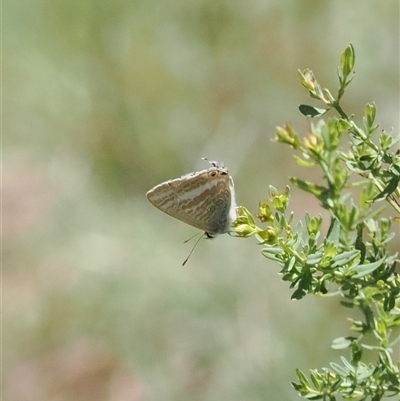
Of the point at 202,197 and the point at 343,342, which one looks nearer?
the point at 343,342

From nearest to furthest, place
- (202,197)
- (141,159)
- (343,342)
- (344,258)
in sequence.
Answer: (344,258)
(343,342)
(202,197)
(141,159)

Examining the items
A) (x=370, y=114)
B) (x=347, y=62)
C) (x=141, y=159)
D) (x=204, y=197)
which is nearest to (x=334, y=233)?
(x=370, y=114)

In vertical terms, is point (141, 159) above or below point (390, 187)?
above

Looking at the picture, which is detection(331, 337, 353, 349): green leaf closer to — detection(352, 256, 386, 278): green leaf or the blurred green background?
detection(352, 256, 386, 278): green leaf

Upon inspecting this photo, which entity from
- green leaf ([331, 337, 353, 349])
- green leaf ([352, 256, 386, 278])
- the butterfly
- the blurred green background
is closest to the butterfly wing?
the butterfly

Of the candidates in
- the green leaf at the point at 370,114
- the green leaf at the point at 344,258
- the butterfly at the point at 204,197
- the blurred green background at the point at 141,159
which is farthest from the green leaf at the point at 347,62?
the blurred green background at the point at 141,159

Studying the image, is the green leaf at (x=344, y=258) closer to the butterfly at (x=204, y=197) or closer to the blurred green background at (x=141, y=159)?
the butterfly at (x=204, y=197)

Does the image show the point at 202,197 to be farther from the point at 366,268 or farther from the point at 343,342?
the point at 366,268

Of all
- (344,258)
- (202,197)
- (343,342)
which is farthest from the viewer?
(202,197)

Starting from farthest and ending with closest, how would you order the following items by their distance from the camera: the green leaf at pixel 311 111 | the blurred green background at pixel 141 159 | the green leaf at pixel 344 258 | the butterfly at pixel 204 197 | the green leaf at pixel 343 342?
the blurred green background at pixel 141 159 → the butterfly at pixel 204 197 → the green leaf at pixel 343 342 → the green leaf at pixel 311 111 → the green leaf at pixel 344 258
